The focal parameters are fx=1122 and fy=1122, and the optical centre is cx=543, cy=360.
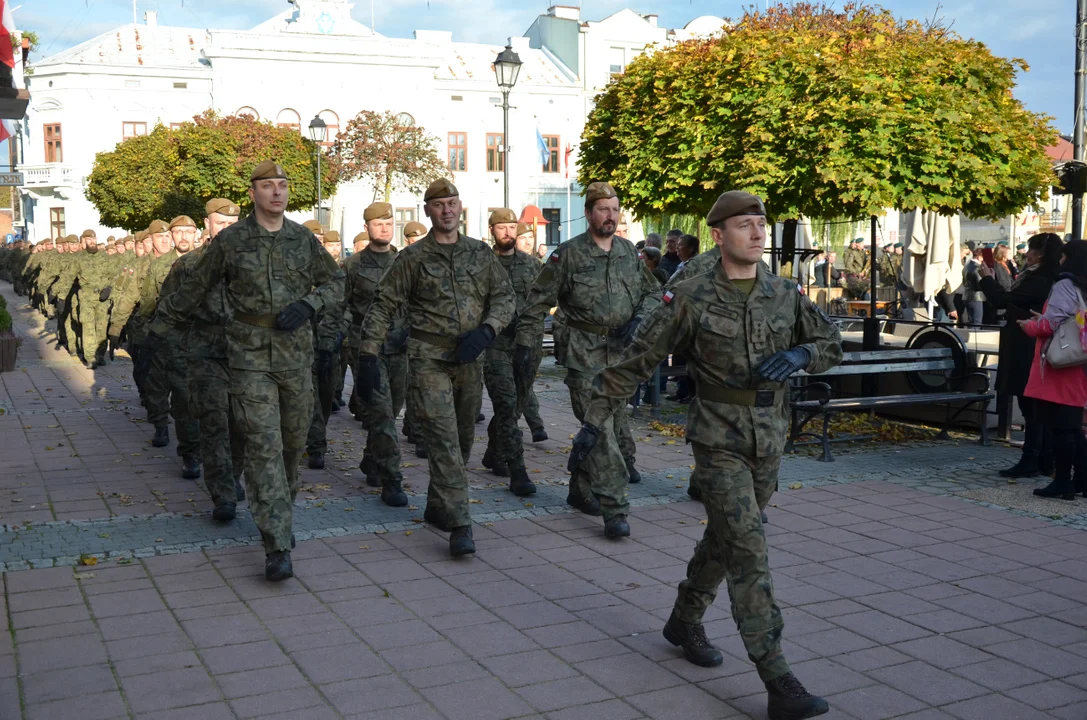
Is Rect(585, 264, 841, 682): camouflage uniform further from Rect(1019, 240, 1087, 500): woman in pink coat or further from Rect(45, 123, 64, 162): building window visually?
Rect(45, 123, 64, 162): building window

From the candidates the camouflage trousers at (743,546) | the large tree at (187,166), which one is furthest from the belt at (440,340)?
the large tree at (187,166)

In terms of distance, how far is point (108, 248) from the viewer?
20984 millimetres

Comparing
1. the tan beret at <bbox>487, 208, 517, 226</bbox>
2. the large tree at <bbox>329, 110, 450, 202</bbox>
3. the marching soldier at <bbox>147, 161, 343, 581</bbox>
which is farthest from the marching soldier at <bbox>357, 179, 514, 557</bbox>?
the large tree at <bbox>329, 110, 450, 202</bbox>

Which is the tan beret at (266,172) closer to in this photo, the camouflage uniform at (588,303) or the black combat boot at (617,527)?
the camouflage uniform at (588,303)

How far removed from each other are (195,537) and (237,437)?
0.82m

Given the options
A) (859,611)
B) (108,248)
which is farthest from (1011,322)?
(108,248)

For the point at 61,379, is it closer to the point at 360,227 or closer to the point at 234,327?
the point at 234,327

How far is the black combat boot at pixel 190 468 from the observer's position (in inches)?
336

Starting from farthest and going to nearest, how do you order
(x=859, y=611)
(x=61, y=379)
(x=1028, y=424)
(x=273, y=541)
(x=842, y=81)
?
(x=61, y=379) → (x=842, y=81) → (x=1028, y=424) → (x=273, y=541) → (x=859, y=611)

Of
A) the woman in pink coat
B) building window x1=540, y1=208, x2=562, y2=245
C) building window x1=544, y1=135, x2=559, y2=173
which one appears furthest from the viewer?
building window x1=540, y1=208, x2=562, y2=245

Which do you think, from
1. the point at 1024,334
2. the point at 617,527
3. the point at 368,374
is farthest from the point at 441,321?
the point at 1024,334

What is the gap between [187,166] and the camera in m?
41.5

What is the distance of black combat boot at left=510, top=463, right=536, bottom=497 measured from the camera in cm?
787

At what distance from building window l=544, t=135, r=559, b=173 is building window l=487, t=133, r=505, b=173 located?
7.80 ft
